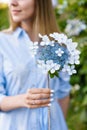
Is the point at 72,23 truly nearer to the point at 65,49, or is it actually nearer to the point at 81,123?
the point at 81,123

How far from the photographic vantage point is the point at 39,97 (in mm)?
2510

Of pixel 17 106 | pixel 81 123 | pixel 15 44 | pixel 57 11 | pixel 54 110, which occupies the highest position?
pixel 15 44

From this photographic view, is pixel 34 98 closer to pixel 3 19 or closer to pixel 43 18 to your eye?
pixel 43 18

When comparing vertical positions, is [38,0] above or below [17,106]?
above

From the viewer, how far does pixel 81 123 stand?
16.0ft

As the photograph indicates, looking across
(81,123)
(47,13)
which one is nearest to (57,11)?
(81,123)

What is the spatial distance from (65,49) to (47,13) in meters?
0.63

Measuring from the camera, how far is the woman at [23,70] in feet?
9.15

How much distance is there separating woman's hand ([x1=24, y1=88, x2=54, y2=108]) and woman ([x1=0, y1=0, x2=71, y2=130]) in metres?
0.13

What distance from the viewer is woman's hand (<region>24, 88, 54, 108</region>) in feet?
8.20

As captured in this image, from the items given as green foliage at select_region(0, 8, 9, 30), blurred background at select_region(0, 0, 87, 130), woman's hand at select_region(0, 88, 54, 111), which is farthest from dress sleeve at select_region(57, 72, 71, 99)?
green foliage at select_region(0, 8, 9, 30)

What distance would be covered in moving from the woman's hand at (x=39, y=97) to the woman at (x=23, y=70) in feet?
0.44

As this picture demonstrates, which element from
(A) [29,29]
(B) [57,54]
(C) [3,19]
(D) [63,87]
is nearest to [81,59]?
(D) [63,87]

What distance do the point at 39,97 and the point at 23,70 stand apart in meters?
0.32
